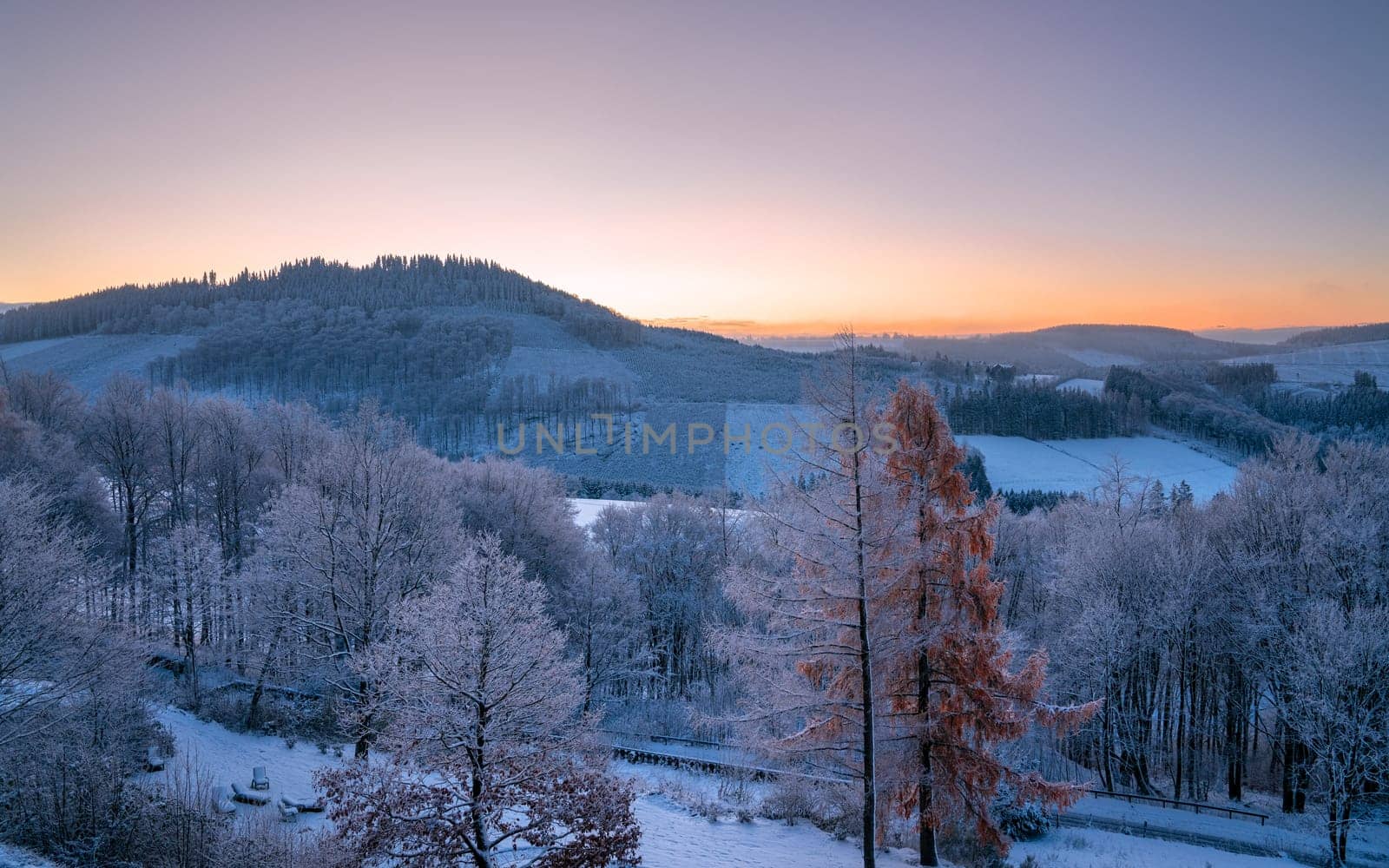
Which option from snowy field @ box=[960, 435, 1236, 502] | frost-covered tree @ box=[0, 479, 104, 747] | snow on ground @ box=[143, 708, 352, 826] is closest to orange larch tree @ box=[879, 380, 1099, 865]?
snow on ground @ box=[143, 708, 352, 826]

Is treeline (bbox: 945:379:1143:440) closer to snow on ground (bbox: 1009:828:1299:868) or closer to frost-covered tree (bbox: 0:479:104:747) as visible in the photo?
snow on ground (bbox: 1009:828:1299:868)

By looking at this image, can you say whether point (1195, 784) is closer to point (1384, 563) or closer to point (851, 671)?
point (1384, 563)

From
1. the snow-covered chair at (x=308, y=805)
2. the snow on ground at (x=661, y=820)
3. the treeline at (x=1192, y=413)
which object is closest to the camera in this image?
the snow on ground at (x=661, y=820)

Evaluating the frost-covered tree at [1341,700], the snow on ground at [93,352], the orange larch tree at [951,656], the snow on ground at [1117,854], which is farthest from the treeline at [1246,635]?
the snow on ground at [93,352]

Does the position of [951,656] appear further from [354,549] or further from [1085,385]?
[1085,385]

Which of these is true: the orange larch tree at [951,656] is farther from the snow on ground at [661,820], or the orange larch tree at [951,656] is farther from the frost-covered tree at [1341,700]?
the frost-covered tree at [1341,700]

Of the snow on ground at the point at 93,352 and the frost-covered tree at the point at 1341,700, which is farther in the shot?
the snow on ground at the point at 93,352

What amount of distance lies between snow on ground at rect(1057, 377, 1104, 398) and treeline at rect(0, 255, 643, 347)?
9341cm

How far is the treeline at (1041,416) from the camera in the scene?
10912 cm

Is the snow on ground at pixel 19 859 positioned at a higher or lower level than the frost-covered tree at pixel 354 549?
lower

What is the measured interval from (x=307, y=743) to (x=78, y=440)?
2628cm

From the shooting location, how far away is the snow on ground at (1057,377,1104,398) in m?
131

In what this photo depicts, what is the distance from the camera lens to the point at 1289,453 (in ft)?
89.3

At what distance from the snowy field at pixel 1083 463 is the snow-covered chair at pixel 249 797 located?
264 feet
